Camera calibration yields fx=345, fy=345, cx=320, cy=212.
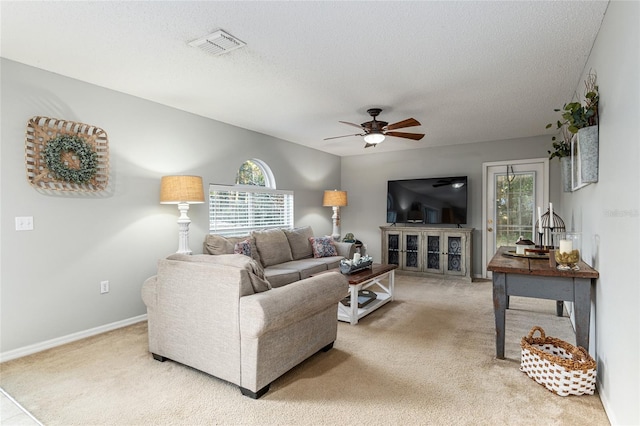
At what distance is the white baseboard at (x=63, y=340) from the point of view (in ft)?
9.10

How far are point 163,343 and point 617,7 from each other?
3579mm

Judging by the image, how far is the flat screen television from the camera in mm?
5938

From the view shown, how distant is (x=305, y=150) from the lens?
6.28m

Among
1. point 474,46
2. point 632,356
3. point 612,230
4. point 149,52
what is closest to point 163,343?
point 149,52

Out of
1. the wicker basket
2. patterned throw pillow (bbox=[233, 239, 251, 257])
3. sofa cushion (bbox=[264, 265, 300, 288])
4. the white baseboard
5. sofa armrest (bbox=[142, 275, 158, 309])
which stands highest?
patterned throw pillow (bbox=[233, 239, 251, 257])

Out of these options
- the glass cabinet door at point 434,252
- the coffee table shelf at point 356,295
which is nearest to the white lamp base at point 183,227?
the coffee table shelf at point 356,295

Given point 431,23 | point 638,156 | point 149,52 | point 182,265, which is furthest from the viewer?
point 149,52

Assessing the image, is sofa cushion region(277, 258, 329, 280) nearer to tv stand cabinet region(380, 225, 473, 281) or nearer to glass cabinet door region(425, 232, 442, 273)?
tv stand cabinet region(380, 225, 473, 281)

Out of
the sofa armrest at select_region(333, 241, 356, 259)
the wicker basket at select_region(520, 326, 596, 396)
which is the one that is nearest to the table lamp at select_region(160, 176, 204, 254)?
the sofa armrest at select_region(333, 241, 356, 259)

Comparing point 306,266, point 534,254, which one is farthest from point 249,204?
point 534,254

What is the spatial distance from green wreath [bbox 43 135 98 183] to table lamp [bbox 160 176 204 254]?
2.14 ft

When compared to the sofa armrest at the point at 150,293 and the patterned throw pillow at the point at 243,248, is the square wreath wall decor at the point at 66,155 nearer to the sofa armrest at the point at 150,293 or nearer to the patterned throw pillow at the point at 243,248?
the sofa armrest at the point at 150,293

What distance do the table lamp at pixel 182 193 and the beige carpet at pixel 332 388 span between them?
1217 millimetres

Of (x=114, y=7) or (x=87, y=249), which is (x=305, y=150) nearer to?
(x=87, y=249)
